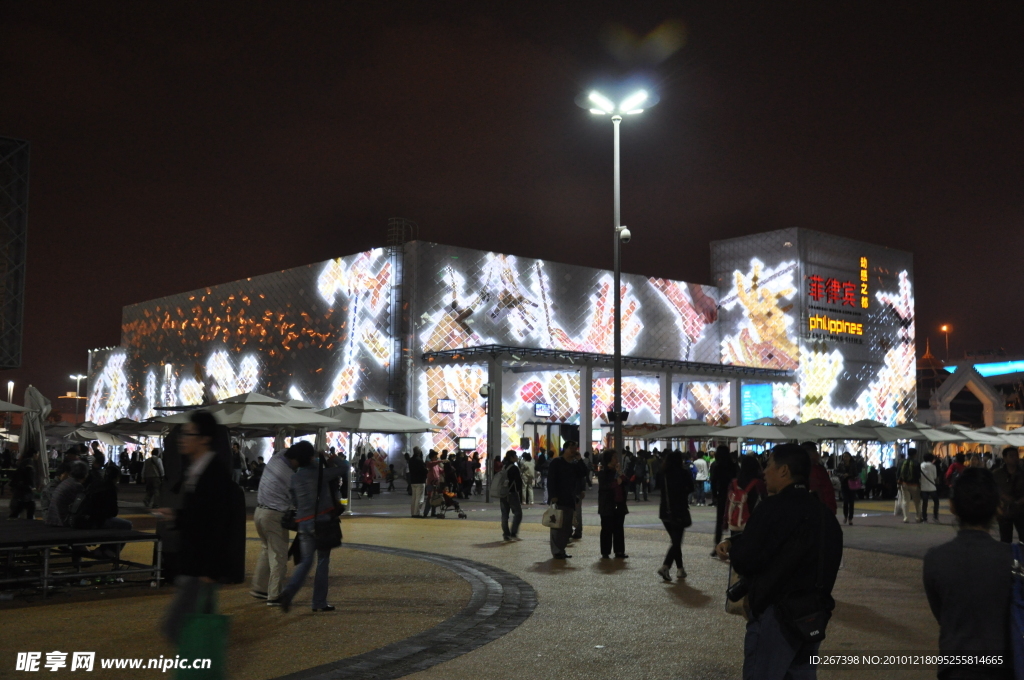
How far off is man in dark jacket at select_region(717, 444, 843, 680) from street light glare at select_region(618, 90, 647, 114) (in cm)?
1874

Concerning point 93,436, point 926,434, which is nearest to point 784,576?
point 926,434

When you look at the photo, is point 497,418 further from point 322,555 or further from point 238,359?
point 322,555

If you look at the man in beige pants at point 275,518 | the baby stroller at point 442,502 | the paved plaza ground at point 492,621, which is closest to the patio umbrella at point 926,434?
the baby stroller at point 442,502

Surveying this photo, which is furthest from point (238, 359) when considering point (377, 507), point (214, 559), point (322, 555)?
point (214, 559)

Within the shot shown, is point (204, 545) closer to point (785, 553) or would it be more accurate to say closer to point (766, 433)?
point (785, 553)

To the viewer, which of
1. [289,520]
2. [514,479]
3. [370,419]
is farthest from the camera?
[370,419]

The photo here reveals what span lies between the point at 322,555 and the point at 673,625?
337cm

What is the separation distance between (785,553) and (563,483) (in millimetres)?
10176

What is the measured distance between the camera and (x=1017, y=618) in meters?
3.67

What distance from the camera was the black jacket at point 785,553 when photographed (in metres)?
4.29

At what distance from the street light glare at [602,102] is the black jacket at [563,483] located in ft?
33.6

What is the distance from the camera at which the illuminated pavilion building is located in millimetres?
38812

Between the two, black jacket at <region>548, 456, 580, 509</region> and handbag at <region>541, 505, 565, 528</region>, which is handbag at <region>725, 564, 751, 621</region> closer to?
handbag at <region>541, 505, 565, 528</region>

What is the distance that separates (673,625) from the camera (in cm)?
878
